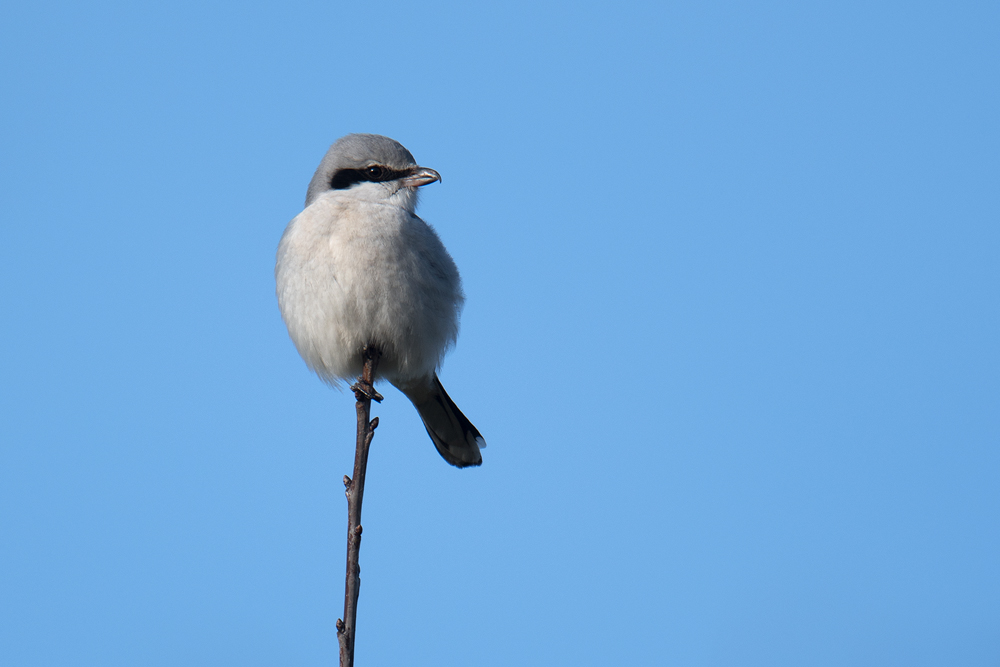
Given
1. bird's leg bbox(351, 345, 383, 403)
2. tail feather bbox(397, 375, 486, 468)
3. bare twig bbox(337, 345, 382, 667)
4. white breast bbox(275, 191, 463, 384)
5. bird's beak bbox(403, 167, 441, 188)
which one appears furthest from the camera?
tail feather bbox(397, 375, 486, 468)

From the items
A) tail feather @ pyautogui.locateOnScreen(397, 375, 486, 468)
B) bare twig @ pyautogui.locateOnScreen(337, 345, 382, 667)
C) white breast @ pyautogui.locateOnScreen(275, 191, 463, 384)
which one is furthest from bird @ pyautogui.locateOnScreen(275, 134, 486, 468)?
bare twig @ pyautogui.locateOnScreen(337, 345, 382, 667)

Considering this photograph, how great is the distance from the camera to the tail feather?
5559mm

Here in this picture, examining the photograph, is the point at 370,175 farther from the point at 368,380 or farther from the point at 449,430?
the point at 449,430

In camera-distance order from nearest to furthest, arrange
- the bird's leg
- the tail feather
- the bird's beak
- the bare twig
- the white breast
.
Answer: the bare twig
the bird's leg
the white breast
the bird's beak
the tail feather

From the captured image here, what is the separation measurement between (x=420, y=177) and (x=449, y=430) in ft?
5.33

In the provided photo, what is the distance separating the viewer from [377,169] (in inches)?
193

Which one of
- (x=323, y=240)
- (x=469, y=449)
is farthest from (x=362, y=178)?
(x=469, y=449)

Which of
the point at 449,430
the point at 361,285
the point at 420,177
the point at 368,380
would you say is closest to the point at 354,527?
the point at 368,380

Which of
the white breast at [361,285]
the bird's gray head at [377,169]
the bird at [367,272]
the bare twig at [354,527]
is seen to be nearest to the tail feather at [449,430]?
the bird at [367,272]

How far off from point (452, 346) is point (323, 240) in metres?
0.98

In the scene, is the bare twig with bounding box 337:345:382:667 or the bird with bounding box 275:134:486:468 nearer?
the bare twig with bounding box 337:345:382:667

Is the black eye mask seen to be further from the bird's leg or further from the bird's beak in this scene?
the bird's leg

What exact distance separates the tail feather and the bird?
0.41m

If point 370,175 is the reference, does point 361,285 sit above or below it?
below
